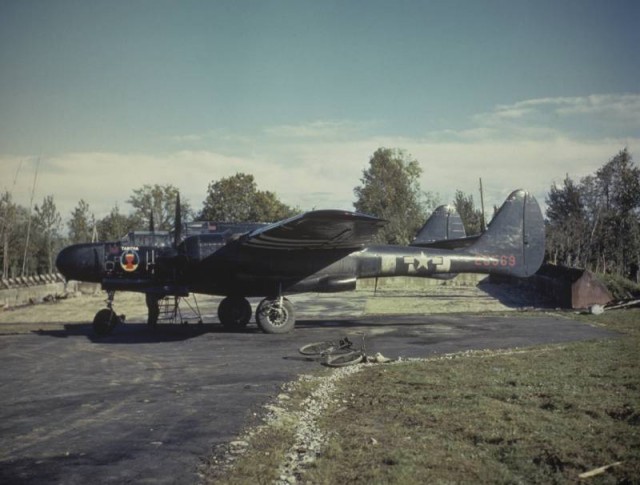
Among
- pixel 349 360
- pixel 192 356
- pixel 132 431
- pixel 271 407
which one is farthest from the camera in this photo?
pixel 192 356

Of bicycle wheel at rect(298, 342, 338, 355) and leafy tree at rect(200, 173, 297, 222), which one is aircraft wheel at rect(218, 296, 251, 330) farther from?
leafy tree at rect(200, 173, 297, 222)

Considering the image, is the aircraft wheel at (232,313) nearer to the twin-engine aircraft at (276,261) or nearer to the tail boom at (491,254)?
the twin-engine aircraft at (276,261)

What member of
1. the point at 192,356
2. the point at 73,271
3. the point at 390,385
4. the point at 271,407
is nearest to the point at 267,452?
the point at 271,407

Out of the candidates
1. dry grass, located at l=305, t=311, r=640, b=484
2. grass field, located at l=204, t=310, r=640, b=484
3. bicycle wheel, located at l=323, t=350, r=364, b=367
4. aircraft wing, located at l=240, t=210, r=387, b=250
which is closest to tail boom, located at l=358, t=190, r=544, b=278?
aircraft wing, located at l=240, t=210, r=387, b=250

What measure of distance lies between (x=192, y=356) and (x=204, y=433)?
21.3 feet

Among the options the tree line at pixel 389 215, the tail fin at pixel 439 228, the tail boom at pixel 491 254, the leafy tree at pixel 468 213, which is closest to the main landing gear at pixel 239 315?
the tail boom at pixel 491 254

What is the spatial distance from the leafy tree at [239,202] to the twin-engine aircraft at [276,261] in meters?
48.1

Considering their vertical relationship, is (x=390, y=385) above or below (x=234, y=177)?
below

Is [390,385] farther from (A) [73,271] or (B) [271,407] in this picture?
(A) [73,271]

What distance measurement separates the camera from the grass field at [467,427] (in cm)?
574

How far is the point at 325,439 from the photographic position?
7.03 m

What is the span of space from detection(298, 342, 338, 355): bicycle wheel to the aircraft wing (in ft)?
11.1

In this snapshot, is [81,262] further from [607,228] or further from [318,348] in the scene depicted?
[607,228]

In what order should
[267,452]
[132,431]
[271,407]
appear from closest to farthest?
[267,452], [132,431], [271,407]
